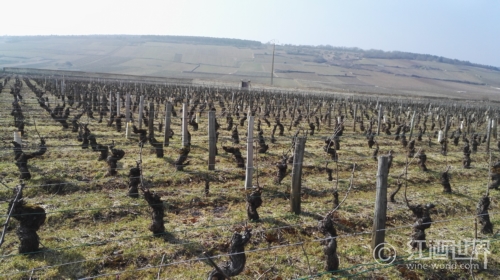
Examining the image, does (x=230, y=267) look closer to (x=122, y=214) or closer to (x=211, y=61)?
(x=122, y=214)

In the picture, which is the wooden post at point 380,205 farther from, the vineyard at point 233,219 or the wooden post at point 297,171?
the wooden post at point 297,171

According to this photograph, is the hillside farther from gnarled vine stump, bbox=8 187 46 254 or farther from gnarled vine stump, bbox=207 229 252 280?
gnarled vine stump, bbox=207 229 252 280

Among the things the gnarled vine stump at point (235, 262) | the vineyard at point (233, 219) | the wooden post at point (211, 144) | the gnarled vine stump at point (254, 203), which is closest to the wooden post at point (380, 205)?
the vineyard at point (233, 219)

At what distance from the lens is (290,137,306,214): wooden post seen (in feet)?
20.8

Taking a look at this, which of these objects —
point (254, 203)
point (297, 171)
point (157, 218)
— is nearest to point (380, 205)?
point (297, 171)

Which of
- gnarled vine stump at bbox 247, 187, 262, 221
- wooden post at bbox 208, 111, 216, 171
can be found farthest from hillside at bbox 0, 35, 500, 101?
gnarled vine stump at bbox 247, 187, 262, 221

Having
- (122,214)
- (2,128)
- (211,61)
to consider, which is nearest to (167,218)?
(122,214)

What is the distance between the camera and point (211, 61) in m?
127

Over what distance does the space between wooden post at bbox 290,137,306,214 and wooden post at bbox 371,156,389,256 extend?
1.62 meters

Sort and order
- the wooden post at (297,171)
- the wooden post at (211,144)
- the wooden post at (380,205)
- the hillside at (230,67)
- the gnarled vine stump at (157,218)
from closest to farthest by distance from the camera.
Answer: the wooden post at (380,205) → the gnarled vine stump at (157,218) → the wooden post at (297,171) → the wooden post at (211,144) → the hillside at (230,67)

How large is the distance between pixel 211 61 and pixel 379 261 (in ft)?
416

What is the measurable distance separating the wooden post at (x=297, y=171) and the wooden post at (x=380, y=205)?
1623 mm

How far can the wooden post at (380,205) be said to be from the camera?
5.01 metres

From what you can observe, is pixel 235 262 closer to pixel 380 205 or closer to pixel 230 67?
pixel 380 205
